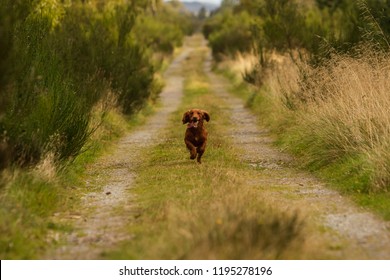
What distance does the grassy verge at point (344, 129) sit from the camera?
29.8 ft

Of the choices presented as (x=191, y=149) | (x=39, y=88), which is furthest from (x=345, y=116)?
(x=39, y=88)

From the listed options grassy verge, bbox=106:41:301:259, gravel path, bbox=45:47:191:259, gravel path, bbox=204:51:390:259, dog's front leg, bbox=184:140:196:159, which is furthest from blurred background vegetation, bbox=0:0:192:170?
gravel path, bbox=204:51:390:259

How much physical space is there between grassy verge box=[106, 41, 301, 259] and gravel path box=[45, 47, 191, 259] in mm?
189

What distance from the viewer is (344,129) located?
11.3 meters

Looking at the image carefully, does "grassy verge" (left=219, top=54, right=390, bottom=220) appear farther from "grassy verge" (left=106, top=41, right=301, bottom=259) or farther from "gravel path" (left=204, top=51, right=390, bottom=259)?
"grassy verge" (left=106, top=41, right=301, bottom=259)

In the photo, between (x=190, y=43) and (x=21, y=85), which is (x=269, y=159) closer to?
(x=21, y=85)

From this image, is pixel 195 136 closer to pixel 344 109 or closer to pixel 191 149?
pixel 191 149

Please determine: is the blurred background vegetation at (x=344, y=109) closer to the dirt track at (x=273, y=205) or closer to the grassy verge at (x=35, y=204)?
the dirt track at (x=273, y=205)

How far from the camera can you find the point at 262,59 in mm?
25047

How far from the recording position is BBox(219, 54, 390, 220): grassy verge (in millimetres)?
9070

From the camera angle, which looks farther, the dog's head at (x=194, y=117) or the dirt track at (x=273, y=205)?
the dog's head at (x=194, y=117)

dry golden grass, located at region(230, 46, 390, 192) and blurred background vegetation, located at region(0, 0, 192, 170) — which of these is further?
dry golden grass, located at region(230, 46, 390, 192)

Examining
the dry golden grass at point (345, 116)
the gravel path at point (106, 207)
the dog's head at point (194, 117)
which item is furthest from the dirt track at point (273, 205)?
the dog's head at point (194, 117)

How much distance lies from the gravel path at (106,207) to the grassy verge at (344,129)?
2833mm
